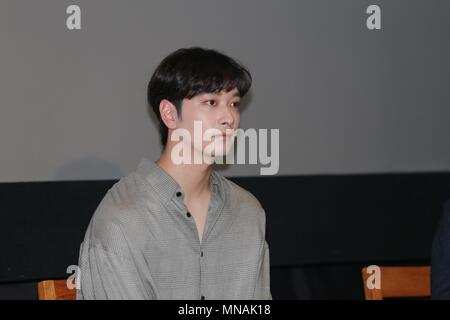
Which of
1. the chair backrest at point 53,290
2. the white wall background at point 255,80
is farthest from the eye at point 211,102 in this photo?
the white wall background at point 255,80

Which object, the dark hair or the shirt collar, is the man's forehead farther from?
the shirt collar

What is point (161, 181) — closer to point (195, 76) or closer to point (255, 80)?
point (195, 76)

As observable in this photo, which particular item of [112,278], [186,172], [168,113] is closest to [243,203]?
[186,172]

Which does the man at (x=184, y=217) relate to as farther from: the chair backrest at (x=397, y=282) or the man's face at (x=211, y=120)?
the chair backrest at (x=397, y=282)

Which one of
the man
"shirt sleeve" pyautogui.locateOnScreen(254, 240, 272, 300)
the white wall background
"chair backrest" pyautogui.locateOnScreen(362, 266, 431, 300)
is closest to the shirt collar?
the man

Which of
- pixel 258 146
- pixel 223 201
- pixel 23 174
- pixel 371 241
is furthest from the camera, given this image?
pixel 371 241

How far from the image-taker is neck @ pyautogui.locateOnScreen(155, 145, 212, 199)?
5.81ft

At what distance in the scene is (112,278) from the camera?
5.29 ft

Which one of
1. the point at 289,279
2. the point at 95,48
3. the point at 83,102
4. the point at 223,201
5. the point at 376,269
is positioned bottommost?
the point at 289,279

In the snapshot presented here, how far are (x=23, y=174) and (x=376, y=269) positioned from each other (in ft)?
3.46
